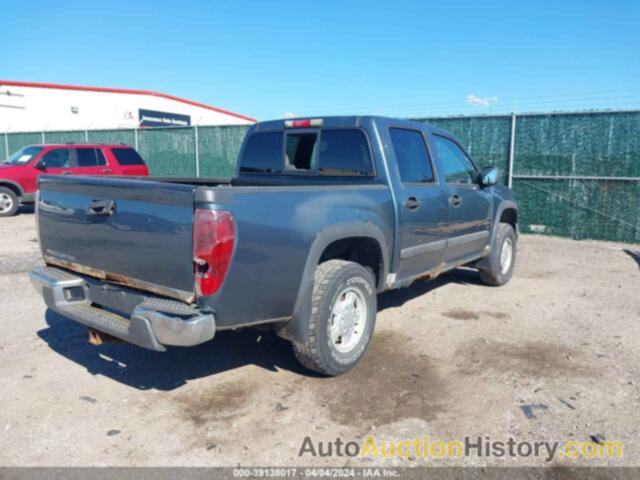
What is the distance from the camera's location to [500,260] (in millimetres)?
6520

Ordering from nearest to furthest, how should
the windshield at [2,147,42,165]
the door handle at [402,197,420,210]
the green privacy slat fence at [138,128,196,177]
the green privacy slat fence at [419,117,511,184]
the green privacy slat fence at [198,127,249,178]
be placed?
the door handle at [402,197,420,210] < the green privacy slat fence at [419,117,511,184] < the windshield at [2,147,42,165] < the green privacy slat fence at [198,127,249,178] < the green privacy slat fence at [138,128,196,177]

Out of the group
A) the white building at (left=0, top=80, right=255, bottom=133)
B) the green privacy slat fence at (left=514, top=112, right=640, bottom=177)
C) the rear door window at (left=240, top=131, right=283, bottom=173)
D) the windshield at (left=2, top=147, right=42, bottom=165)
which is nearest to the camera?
the rear door window at (left=240, top=131, right=283, bottom=173)

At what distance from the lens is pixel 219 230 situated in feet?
9.37

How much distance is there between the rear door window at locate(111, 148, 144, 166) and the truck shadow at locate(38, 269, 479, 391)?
30.1ft

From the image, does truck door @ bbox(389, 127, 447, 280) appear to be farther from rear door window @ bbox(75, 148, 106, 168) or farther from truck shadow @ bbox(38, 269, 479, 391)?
rear door window @ bbox(75, 148, 106, 168)

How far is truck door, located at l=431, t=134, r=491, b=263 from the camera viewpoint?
5215 mm

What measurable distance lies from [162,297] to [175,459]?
3.04 feet

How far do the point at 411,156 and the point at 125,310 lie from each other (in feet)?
9.34

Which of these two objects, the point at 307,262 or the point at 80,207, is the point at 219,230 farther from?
the point at 80,207

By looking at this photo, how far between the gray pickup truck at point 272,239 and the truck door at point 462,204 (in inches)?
1.3

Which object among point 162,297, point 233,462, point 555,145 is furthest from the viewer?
point 555,145

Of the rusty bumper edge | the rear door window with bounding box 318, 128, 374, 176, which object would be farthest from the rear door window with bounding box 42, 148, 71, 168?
the rear door window with bounding box 318, 128, 374, 176

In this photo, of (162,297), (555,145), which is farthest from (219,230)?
(555,145)

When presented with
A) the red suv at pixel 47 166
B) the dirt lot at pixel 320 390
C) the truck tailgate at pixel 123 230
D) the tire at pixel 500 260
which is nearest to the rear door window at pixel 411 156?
the dirt lot at pixel 320 390
